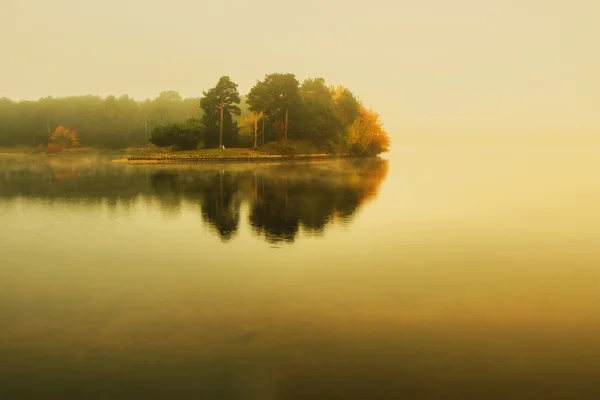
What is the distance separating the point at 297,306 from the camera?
12719 mm

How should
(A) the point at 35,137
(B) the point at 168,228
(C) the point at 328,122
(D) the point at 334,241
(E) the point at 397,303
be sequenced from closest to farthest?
1. (E) the point at 397,303
2. (D) the point at 334,241
3. (B) the point at 168,228
4. (C) the point at 328,122
5. (A) the point at 35,137

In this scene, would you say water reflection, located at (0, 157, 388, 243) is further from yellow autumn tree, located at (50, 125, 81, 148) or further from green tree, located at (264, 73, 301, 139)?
yellow autumn tree, located at (50, 125, 81, 148)

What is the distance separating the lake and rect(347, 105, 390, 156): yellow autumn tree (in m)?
95.1

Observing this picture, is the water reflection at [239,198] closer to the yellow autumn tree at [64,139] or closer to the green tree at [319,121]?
the green tree at [319,121]

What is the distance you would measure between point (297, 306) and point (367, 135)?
115 m

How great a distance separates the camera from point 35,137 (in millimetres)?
170500

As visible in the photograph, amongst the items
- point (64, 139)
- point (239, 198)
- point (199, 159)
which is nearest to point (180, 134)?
point (199, 159)

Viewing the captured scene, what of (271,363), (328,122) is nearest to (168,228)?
(271,363)

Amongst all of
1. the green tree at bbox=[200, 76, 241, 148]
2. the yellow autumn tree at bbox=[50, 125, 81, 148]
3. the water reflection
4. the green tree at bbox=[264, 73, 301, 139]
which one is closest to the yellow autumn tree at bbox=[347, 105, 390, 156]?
the green tree at bbox=[264, 73, 301, 139]

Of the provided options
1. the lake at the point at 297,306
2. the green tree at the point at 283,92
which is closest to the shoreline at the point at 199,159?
the green tree at the point at 283,92

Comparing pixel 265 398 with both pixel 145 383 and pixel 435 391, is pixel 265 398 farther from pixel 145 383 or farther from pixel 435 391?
pixel 435 391

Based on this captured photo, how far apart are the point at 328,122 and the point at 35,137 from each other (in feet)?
366

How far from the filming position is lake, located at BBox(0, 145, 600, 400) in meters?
8.86

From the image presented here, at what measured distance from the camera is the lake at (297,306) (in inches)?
349
